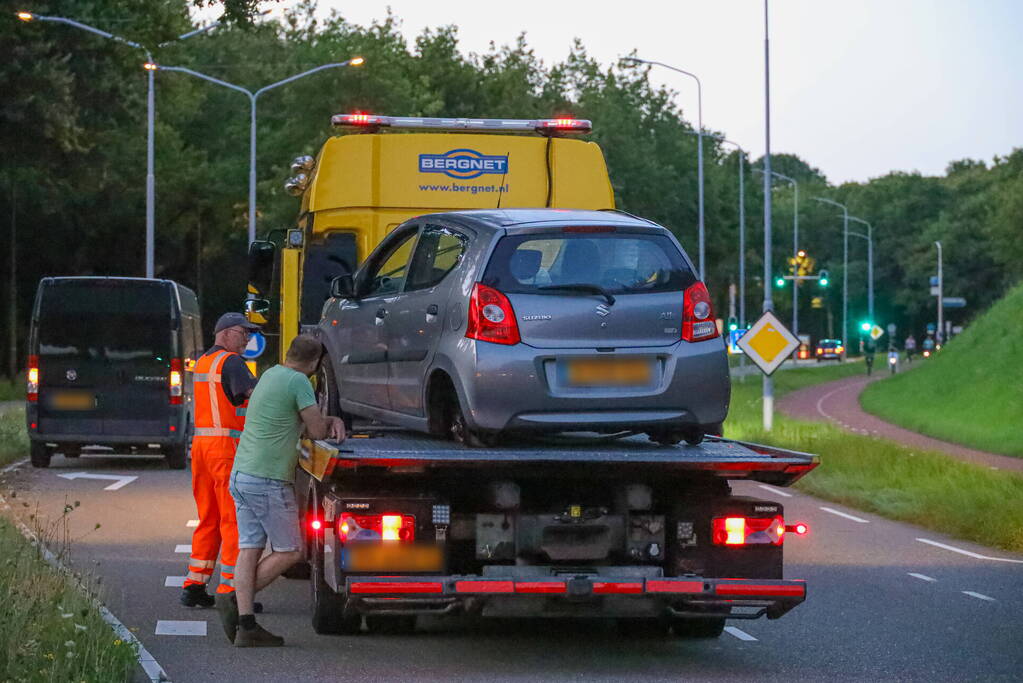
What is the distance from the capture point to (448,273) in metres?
10.2

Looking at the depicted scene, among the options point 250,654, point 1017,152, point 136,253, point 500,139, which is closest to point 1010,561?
point 500,139

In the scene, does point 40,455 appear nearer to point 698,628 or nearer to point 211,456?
point 211,456

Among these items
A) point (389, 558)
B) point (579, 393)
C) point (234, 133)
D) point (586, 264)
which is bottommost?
point (389, 558)

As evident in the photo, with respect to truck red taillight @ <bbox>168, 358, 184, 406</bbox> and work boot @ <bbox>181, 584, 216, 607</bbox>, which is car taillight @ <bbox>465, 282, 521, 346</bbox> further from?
truck red taillight @ <bbox>168, 358, 184, 406</bbox>

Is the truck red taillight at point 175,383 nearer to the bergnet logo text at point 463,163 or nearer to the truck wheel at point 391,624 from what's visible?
the bergnet logo text at point 463,163

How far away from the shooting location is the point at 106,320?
2447 cm

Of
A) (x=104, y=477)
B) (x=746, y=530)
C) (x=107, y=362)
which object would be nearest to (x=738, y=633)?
(x=746, y=530)

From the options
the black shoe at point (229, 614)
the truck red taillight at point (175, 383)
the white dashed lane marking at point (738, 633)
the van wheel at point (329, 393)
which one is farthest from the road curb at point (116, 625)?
the truck red taillight at point (175, 383)

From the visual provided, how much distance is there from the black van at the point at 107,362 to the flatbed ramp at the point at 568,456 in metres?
14.8

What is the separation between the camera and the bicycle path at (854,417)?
3278 centimetres

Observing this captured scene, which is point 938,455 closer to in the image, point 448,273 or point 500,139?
point 500,139

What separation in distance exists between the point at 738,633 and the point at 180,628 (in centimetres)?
320

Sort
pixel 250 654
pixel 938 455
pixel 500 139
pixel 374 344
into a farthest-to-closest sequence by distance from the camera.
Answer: pixel 938 455, pixel 500 139, pixel 374 344, pixel 250 654

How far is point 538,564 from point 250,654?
162 cm
